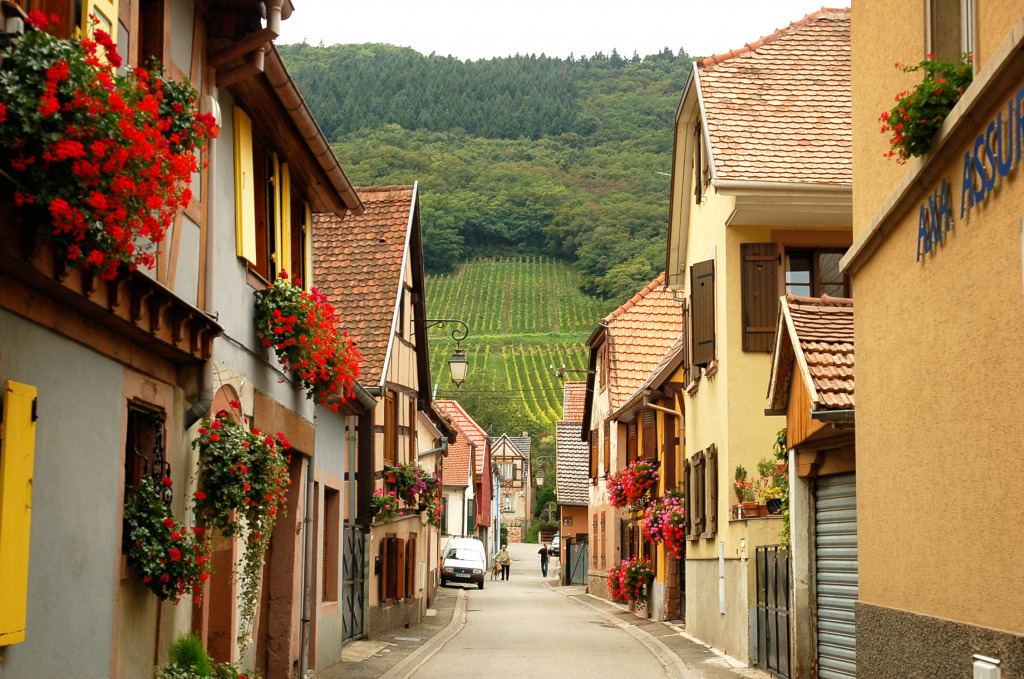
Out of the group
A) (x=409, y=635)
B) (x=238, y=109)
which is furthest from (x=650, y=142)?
(x=238, y=109)

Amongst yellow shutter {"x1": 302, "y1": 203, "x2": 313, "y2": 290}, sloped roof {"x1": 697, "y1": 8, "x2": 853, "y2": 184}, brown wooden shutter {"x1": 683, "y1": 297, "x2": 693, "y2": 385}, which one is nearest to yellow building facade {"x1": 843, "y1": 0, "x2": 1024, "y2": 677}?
yellow shutter {"x1": 302, "y1": 203, "x2": 313, "y2": 290}

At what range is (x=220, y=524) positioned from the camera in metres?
9.59

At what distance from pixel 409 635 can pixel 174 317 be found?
1433 centimetres

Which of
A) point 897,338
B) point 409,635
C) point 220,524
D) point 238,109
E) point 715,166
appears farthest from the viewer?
point 409,635

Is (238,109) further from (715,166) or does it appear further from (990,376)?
(715,166)

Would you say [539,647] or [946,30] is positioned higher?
[946,30]

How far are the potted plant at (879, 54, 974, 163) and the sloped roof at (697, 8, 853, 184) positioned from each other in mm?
9031

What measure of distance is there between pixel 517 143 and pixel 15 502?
476ft

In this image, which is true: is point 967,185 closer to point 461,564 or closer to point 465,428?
point 461,564

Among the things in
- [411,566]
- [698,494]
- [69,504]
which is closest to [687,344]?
[698,494]

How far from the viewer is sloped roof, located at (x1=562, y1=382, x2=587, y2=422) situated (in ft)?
188

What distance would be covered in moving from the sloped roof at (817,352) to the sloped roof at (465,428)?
50866mm

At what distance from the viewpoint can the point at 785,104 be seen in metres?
19.0

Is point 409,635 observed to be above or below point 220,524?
below
